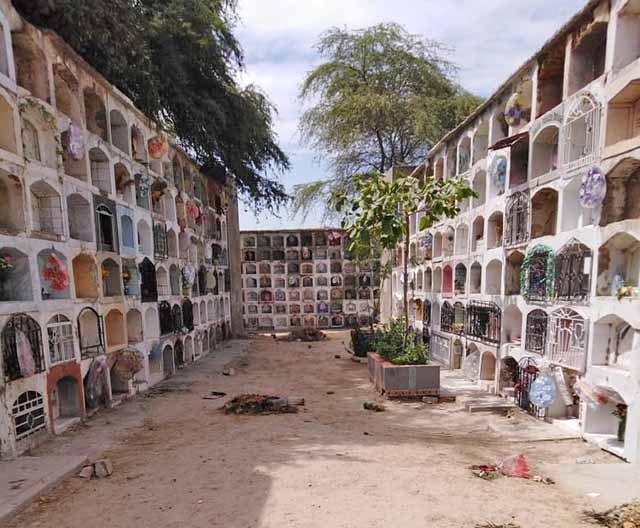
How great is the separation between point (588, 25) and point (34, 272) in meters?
10.4

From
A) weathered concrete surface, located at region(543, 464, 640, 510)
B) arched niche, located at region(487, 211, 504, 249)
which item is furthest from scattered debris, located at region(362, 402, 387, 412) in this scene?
arched niche, located at region(487, 211, 504, 249)

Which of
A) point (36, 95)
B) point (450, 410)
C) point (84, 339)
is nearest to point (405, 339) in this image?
point (450, 410)

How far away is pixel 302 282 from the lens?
21.3 metres

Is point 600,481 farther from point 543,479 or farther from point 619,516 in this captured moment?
point 619,516

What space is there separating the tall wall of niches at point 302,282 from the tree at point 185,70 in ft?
10.2

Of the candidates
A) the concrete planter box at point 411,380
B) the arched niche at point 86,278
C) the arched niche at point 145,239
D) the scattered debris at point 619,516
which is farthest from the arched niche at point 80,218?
the scattered debris at point 619,516

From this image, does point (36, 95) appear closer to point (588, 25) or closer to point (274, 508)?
point (274, 508)

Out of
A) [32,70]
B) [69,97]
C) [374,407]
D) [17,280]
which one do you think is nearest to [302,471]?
[374,407]

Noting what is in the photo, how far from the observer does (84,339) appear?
803 centimetres

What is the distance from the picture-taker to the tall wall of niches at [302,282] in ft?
70.1

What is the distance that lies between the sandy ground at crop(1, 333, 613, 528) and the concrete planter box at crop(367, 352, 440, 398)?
0.38 metres

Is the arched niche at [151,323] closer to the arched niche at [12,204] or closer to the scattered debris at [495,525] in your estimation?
the arched niche at [12,204]

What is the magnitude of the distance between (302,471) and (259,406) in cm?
362

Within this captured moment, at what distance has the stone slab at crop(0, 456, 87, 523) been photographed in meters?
4.41
